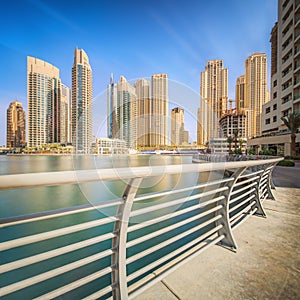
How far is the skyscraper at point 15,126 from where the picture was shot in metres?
60.3

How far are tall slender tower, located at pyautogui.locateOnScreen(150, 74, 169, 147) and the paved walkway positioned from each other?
2804 mm

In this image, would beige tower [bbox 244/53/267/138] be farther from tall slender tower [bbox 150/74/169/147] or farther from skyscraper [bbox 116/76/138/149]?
skyscraper [bbox 116/76/138/149]

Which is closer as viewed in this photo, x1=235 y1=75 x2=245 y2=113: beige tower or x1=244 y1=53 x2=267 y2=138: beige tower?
x1=244 y1=53 x2=267 y2=138: beige tower

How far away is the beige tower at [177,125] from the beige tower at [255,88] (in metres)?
74.9

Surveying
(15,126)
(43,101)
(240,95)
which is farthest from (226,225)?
(240,95)

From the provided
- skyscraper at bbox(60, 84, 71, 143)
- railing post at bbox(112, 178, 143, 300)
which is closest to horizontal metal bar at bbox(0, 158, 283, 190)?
railing post at bbox(112, 178, 143, 300)

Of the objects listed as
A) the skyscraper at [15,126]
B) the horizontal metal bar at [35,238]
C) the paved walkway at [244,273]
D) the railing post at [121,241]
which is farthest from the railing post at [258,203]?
the skyscraper at [15,126]

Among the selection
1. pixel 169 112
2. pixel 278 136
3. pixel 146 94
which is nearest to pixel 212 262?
pixel 169 112

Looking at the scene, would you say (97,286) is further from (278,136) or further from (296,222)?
(278,136)

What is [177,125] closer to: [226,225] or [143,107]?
[143,107]

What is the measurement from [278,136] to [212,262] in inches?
1137

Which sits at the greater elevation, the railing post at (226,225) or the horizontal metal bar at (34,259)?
the horizontal metal bar at (34,259)

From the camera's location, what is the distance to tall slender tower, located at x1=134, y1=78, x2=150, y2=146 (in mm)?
4266

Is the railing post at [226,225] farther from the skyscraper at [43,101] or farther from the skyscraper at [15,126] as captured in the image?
the skyscraper at [15,126]
